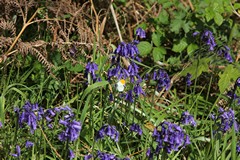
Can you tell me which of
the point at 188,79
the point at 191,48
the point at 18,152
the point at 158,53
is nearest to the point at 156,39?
the point at 158,53

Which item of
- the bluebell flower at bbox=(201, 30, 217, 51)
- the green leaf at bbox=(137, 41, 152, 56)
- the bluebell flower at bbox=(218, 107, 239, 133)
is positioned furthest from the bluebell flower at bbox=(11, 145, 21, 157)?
the green leaf at bbox=(137, 41, 152, 56)

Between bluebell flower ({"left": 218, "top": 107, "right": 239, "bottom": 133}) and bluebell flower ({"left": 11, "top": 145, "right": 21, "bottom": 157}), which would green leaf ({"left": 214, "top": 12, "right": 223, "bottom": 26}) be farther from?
bluebell flower ({"left": 11, "top": 145, "right": 21, "bottom": 157})

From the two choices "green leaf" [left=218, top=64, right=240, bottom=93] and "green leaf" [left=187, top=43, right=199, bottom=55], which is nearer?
"green leaf" [left=218, top=64, right=240, bottom=93]

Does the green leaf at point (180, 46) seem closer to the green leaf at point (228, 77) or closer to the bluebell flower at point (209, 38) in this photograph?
the green leaf at point (228, 77)

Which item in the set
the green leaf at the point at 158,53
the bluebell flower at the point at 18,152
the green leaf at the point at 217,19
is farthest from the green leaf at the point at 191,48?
the bluebell flower at the point at 18,152

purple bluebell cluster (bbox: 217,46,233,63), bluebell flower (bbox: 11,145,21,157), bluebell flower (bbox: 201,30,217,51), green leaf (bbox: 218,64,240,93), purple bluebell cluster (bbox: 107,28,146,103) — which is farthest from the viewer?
green leaf (bbox: 218,64,240,93)

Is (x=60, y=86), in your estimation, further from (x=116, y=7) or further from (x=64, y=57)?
(x=116, y=7)

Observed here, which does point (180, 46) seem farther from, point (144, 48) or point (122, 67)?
point (122, 67)

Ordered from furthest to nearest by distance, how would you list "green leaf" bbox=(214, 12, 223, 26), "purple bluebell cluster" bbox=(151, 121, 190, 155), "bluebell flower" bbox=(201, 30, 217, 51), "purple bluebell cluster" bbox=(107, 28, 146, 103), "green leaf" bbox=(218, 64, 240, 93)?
1. "green leaf" bbox=(214, 12, 223, 26)
2. "green leaf" bbox=(218, 64, 240, 93)
3. "bluebell flower" bbox=(201, 30, 217, 51)
4. "purple bluebell cluster" bbox=(107, 28, 146, 103)
5. "purple bluebell cluster" bbox=(151, 121, 190, 155)

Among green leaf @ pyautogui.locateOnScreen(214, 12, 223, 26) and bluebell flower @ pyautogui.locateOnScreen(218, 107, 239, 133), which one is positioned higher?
green leaf @ pyautogui.locateOnScreen(214, 12, 223, 26)
